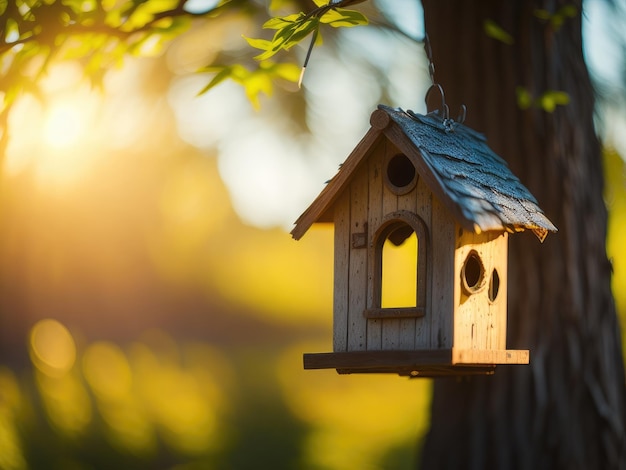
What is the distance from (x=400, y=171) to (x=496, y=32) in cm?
127

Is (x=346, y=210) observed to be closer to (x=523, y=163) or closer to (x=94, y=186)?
(x=523, y=163)

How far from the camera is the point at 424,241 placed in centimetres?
252

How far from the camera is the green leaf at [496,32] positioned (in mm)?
3721

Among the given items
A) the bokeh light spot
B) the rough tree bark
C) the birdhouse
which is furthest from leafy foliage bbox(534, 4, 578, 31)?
the bokeh light spot

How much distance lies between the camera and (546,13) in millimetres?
3854

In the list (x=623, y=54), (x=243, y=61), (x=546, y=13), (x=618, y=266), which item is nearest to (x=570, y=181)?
(x=546, y=13)

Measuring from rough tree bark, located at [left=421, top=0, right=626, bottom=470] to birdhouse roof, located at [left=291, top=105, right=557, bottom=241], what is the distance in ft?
3.04

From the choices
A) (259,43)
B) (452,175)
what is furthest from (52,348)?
(452,175)

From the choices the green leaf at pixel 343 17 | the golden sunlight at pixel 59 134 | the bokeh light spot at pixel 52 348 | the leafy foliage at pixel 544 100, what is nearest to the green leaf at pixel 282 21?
the green leaf at pixel 343 17

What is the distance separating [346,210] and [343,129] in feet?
16.6

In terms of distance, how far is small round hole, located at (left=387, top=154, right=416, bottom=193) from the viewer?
2.69 m

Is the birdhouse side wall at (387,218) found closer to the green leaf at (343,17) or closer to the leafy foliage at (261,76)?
the green leaf at (343,17)

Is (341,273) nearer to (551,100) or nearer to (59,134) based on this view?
(551,100)

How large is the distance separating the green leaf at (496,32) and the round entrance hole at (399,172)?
4.02ft
